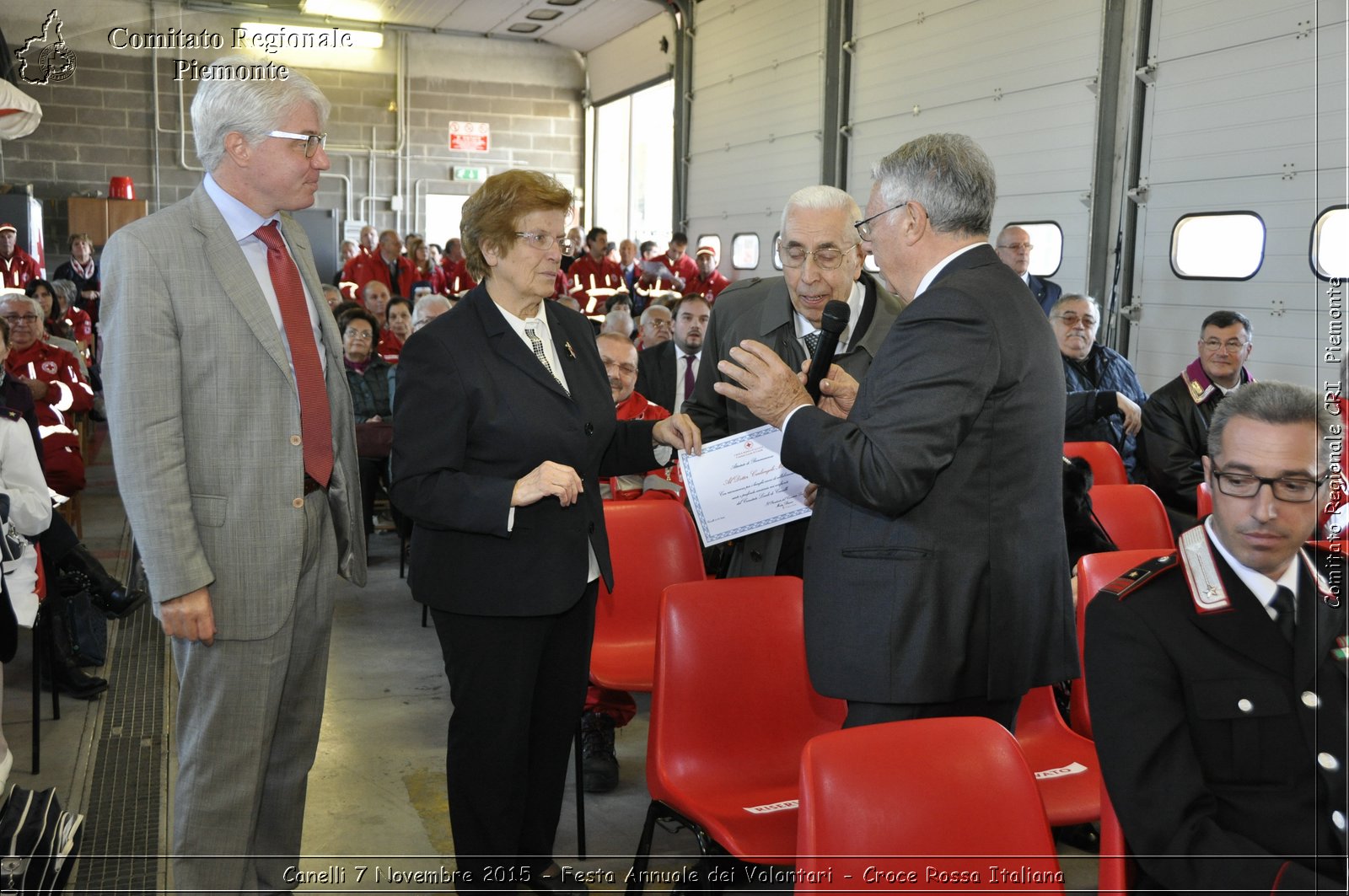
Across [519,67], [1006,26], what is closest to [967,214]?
[1006,26]

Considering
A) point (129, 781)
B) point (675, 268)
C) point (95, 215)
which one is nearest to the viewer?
point (129, 781)

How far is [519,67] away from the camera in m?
18.9

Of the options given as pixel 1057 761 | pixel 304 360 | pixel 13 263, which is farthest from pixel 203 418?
pixel 13 263

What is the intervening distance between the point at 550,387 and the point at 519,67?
17919mm

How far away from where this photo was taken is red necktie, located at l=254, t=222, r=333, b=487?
2268 millimetres

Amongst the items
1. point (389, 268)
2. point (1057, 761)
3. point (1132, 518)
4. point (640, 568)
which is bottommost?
point (1057, 761)

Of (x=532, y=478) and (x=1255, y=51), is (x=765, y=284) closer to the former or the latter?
(x=532, y=478)

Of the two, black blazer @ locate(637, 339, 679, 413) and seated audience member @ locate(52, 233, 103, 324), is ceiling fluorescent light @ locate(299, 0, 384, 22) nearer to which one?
seated audience member @ locate(52, 233, 103, 324)

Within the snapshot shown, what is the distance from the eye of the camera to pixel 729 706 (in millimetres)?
2562

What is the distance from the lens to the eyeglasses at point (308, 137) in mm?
2152

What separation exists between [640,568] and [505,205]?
1529mm

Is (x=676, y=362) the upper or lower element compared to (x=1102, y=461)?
upper

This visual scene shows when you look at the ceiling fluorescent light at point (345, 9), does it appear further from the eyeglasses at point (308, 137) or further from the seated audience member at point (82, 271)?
the eyeglasses at point (308, 137)
